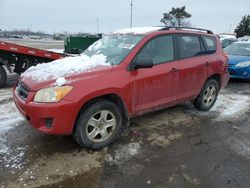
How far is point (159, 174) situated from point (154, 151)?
66cm

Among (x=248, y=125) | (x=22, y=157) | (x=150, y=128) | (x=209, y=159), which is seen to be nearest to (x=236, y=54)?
(x=248, y=125)

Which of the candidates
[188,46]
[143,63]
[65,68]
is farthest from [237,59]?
[65,68]

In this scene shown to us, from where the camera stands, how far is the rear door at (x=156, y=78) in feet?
15.0

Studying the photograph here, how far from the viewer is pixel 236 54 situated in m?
10.8

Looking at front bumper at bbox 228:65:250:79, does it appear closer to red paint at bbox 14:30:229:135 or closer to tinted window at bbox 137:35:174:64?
red paint at bbox 14:30:229:135

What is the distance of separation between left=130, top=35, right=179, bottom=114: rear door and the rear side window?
46.1 inches

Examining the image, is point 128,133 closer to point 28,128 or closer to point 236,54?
point 28,128

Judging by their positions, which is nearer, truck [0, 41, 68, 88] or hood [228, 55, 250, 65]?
truck [0, 41, 68, 88]

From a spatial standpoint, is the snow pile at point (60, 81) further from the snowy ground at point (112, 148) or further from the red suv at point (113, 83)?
the snowy ground at point (112, 148)

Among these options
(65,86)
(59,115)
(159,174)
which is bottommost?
(159,174)

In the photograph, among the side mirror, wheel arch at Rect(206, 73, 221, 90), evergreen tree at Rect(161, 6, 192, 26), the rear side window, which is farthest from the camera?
evergreen tree at Rect(161, 6, 192, 26)

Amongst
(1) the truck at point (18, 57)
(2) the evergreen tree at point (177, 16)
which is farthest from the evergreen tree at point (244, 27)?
(1) the truck at point (18, 57)

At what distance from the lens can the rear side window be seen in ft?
19.8

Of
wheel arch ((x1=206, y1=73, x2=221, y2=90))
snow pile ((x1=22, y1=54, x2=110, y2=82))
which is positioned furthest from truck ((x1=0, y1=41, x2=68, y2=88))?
wheel arch ((x1=206, y1=73, x2=221, y2=90))
